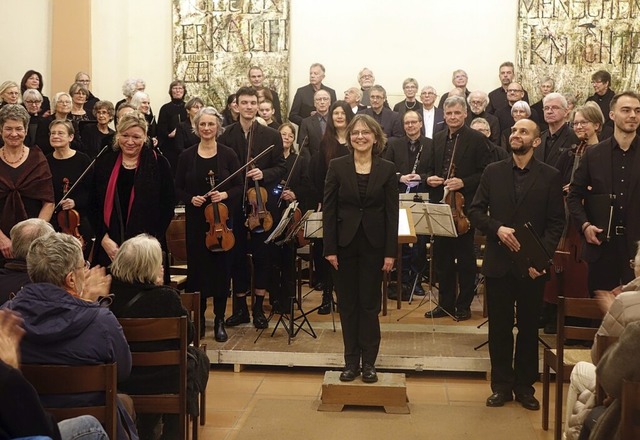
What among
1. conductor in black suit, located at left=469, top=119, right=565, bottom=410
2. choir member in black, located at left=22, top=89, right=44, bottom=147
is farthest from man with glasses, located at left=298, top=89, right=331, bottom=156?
conductor in black suit, located at left=469, top=119, right=565, bottom=410

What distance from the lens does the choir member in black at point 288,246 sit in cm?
618

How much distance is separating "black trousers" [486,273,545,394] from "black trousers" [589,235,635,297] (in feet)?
1.34

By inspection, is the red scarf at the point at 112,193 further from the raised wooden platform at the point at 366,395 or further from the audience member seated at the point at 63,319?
the audience member seated at the point at 63,319

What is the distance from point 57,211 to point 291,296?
180 cm

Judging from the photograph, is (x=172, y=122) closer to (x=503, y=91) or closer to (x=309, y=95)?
(x=309, y=95)

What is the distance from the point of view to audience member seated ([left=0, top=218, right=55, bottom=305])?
3922 millimetres

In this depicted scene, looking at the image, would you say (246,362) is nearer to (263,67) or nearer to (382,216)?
(382,216)

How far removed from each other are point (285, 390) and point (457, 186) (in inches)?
85.5

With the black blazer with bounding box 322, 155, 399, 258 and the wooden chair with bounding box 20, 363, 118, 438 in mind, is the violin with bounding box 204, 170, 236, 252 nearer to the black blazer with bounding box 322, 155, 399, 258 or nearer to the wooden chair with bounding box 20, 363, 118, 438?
the black blazer with bounding box 322, 155, 399, 258

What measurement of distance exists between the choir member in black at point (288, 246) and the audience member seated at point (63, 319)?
2.85 meters

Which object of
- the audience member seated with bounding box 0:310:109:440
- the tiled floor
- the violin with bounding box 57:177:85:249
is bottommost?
the tiled floor

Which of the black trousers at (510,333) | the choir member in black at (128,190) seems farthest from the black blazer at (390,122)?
the choir member in black at (128,190)

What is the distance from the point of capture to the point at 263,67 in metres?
11.2

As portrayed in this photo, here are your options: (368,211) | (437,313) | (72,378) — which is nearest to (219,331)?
(368,211)
